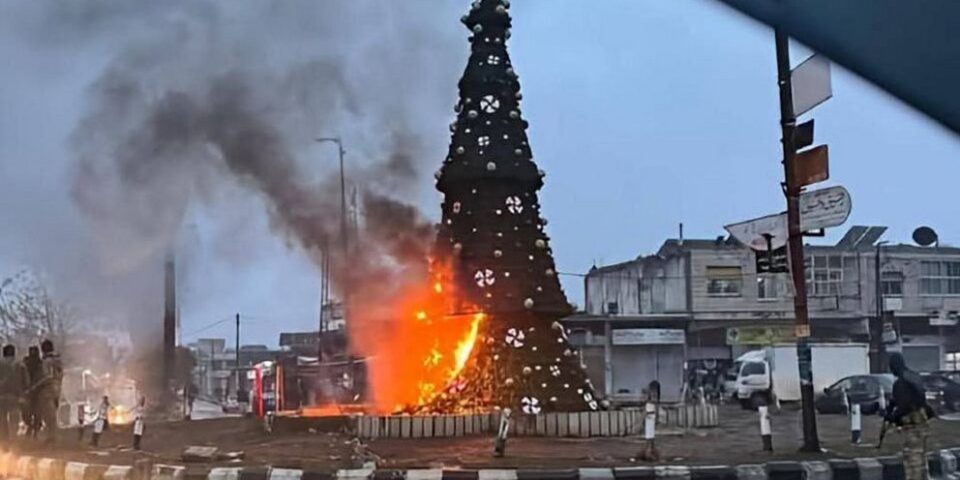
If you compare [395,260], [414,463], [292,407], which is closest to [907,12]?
[414,463]

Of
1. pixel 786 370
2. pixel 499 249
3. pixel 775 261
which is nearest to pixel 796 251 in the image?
pixel 775 261

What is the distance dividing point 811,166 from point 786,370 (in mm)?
24312

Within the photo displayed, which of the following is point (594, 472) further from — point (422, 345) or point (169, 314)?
point (169, 314)

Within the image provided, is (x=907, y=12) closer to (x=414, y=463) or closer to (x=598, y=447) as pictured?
(x=414, y=463)

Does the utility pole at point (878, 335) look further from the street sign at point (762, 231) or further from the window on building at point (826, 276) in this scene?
the street sign at point (762, 231)

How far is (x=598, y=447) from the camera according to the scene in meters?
14.2

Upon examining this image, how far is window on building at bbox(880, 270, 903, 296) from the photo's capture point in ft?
161

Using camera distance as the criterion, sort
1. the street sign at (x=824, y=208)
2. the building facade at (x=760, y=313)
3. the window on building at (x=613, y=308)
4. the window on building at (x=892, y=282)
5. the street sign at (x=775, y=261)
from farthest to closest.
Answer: the window on building at (x=613, y=308) → the window on building at (x=892, y=282) → the building facade at (x=760, y=313) → the street sign at (x=775, y=261) → the street sign at (x=824, y=208)

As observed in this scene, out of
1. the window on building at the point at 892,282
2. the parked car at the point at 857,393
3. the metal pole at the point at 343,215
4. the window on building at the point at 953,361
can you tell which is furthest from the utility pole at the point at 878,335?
the metal pole at the point at 343,215

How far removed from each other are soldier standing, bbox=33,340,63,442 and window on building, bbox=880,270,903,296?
39014 mm

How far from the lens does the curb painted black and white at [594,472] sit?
10961 mm

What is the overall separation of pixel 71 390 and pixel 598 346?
69.0ft

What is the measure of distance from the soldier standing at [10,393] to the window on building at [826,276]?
3774cm

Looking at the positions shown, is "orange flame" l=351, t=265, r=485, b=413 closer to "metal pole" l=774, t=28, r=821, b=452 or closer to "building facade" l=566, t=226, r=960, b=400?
"metal pole" l=774, t=28, r=821, b=452
